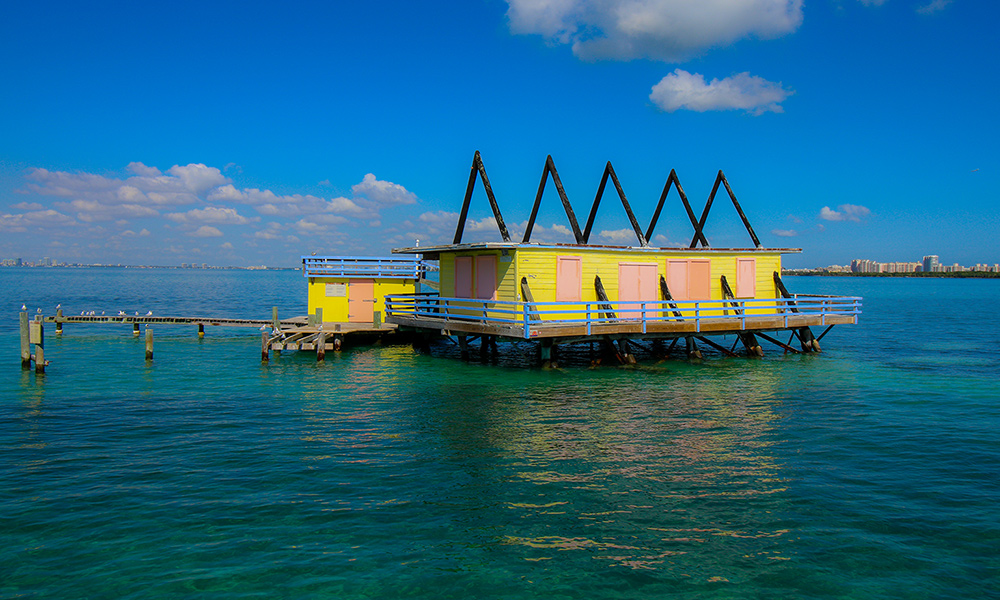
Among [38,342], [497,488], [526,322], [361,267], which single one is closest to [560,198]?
[526,322]

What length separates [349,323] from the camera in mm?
31531

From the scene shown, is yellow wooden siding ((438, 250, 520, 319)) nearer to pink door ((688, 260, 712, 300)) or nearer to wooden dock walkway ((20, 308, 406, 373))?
wooden dock walkway ((20, 308, 406, 373))

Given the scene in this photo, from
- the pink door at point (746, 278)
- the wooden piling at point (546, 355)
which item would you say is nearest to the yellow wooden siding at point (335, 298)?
the wooden piling at point (546, 355)

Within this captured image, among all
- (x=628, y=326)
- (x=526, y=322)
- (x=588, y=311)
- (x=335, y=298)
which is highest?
(x=335, y=298)

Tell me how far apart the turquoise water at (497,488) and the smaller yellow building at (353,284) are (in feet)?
30.6

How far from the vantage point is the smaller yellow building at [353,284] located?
31.1 metres

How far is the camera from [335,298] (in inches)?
1241

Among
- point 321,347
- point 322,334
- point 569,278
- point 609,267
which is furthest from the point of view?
point 322,334

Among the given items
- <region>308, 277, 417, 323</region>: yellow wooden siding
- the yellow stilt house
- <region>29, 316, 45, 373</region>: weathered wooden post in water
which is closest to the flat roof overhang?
the yellow stilt house

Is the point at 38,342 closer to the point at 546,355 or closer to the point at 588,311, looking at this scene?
the point at 546,355

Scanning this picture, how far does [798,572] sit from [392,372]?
17821 millimetres

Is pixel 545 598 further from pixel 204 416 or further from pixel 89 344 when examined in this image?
pixel 89 344

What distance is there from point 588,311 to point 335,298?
559 inches

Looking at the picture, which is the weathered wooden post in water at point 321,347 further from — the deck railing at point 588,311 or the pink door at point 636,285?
the pink door at point 636,285
